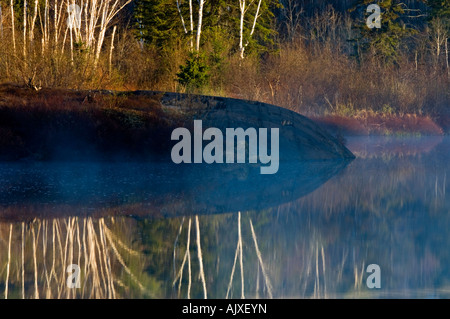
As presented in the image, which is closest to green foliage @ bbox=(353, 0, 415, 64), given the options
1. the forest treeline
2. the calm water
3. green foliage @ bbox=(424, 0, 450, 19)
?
the forest treeline

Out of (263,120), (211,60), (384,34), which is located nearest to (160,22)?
(211,60)

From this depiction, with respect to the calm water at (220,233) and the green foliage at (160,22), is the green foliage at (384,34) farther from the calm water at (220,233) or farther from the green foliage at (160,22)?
the calm water at (220,233)

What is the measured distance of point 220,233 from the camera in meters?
6.71

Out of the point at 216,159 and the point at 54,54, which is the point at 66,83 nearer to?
the point at 54,54

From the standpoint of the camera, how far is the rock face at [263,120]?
553 inches

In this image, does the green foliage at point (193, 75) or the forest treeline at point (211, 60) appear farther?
the green foliage at point (193, 75)

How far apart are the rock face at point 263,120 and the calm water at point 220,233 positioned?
219 centimetres

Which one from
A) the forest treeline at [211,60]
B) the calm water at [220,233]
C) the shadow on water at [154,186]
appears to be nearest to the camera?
the calm water at [220,233]

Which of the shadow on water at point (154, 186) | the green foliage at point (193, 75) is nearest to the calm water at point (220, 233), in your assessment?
the shadow on water at point (154, 186)

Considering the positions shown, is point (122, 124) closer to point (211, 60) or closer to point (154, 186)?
point (154, 186)

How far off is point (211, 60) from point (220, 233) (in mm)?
18726

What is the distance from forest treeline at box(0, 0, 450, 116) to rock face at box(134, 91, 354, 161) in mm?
3647

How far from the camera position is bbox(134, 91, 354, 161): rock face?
46.1ft
